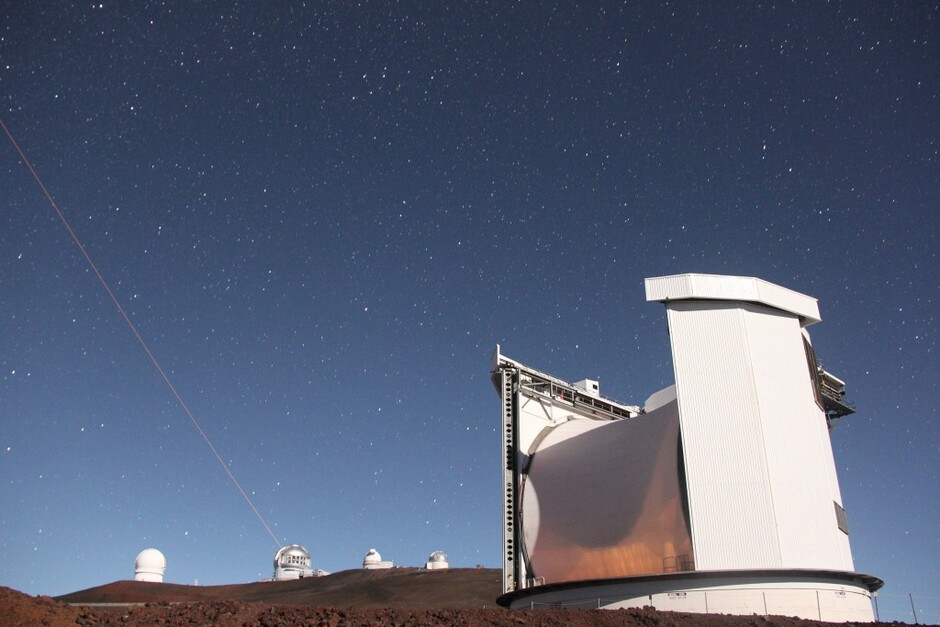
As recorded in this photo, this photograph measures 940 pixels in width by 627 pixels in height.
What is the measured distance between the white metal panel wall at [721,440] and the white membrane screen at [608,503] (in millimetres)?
1196

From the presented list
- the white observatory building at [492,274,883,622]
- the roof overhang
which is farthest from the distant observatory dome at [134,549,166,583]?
the roof overhang

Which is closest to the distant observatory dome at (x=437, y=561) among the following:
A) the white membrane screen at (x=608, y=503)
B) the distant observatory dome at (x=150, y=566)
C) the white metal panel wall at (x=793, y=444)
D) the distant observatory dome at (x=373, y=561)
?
the distant observatory dome at (x=373, y=561)

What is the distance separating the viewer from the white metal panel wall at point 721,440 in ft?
72.4

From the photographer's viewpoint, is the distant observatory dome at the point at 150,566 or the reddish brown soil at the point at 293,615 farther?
the distant observatory dome at the point at 150,566

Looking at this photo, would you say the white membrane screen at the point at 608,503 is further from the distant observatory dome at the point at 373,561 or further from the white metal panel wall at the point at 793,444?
the distant observatory dome at the point at 373,561

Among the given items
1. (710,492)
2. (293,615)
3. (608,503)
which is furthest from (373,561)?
(293,615)

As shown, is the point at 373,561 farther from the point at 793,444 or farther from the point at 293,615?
the point at 293,615

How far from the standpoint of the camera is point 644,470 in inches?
1014

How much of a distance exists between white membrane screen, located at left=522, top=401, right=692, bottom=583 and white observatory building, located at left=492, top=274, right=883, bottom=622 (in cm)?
6

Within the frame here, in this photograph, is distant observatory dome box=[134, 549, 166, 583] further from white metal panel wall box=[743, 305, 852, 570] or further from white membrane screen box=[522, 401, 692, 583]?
white metal panel wall box=[743, 305, 852, 570]

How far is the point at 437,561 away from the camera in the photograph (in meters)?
74.7

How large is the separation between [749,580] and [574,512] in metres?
7.86

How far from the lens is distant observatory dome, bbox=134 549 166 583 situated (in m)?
59.8

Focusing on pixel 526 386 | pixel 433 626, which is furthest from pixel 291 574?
pixel 433 626
